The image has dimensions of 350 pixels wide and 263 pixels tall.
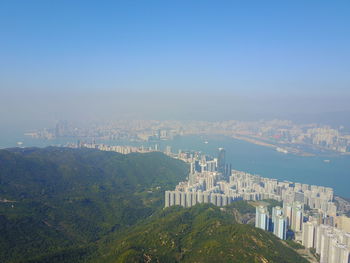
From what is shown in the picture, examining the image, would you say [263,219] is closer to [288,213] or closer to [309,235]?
[288,213]

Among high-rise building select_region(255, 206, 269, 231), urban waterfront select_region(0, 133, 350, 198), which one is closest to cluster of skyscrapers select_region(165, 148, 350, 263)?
high-rise building select_region(255, 206, 269, 231)

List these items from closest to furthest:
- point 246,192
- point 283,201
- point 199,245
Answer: point 199,245 → point 283,201 → point 246,192

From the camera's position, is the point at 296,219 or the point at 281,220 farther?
the point at 296,219

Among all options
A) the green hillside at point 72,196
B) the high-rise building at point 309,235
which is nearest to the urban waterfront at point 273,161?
the green hillside at point 72,196

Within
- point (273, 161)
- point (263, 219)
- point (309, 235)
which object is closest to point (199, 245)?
point (263, 219)

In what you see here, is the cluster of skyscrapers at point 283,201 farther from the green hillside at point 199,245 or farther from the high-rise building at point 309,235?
the green hillside at point 199,245

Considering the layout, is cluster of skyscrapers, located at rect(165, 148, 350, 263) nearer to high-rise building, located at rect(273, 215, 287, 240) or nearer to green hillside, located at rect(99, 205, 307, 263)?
high-rise building, located at rect(273, 215, 287, 240)

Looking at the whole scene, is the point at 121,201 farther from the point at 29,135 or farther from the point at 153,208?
the point at 29,135
